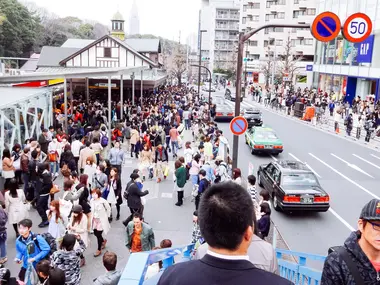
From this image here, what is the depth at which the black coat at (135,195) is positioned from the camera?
929 cm

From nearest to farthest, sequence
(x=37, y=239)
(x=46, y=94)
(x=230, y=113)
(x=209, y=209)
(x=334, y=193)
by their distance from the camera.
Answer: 1. (x=209, y=209)
2. (x=37, y=239)
3. (x=334, y=193)
4. (x=46, y=94)
5. (x=230, y=113)

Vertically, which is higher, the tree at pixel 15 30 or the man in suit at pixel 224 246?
the tree at pixel 15 30

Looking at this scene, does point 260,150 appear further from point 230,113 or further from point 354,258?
point 354,258

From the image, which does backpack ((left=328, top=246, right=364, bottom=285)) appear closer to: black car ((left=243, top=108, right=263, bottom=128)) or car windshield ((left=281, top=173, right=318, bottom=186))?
car windshield ((left=281, top=173, right=318, bottom=186))

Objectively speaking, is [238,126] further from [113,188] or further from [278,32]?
[278,32]

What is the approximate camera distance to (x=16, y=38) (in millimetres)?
54250

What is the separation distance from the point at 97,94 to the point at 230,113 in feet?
48.0

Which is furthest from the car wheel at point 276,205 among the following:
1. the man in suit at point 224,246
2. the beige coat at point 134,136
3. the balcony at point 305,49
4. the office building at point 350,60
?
the balcony at point 305,49

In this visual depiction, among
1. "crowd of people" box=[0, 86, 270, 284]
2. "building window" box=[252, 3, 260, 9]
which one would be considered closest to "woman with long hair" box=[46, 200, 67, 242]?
"crowd of people" box=[0, 86, 270, 284]

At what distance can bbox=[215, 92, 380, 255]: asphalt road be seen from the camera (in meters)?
10.7

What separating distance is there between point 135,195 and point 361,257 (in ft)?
22.5

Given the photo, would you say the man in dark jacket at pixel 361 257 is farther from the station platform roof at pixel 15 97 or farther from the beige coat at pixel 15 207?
the station platform roof at pixel 15 97

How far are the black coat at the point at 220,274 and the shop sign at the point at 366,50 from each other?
4040 cm

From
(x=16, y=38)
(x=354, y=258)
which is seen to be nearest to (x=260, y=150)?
(x=354, y=258)
